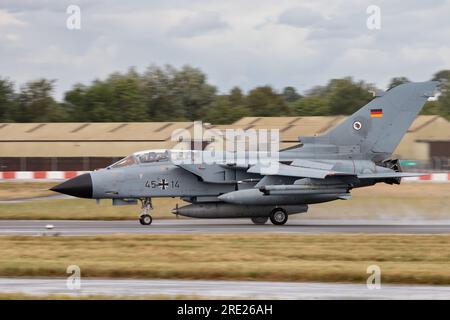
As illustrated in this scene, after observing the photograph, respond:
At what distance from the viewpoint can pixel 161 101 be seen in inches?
3620

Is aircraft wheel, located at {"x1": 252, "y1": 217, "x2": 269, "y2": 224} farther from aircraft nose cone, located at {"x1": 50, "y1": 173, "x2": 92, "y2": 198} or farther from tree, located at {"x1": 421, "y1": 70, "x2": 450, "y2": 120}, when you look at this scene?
tree, located at {"x1": 421, "y1": 70, "x2": 450, "y2": 120}

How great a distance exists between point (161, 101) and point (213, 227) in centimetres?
6809

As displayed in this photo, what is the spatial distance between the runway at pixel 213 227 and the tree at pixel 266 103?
2443 inches

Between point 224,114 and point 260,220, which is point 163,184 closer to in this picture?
point 260,220

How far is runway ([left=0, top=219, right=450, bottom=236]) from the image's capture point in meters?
23.1

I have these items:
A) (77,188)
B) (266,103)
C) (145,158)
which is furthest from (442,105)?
(77,188)

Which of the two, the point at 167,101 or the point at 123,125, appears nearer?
the point at 123,125

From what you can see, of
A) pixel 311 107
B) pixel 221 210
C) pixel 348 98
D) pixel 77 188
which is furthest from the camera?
pixel 311 107

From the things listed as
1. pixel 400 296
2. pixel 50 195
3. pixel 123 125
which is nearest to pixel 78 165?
pixel 123 125

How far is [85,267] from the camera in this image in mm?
15406

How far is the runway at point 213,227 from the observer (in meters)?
23.1

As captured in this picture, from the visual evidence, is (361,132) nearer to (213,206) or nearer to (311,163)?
(311,163)

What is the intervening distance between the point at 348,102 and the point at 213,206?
48.5 meters

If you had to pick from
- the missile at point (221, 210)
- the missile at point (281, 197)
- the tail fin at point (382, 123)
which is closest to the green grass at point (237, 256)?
the missile at point (281, 197)
